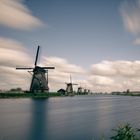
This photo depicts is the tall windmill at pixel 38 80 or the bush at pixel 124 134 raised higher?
the tall windmill at pixel 38 80

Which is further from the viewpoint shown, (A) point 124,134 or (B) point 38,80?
(B) point 38,80

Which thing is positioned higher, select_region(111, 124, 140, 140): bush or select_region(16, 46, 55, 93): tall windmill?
select_region(16, 46, 55, 93): tall windmill

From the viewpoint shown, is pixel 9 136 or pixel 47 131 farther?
pixel 47 131

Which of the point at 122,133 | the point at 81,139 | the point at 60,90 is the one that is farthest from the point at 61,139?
the point at 60,90

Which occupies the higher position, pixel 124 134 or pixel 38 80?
pixel 38 80

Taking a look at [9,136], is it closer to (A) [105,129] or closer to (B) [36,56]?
(A) [105,129]

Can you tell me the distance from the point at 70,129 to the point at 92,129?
11.9ft

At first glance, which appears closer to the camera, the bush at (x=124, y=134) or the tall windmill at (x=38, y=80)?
the bush at (x=124, y=134)

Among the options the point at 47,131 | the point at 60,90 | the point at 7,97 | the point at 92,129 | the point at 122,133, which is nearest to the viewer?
the point at 122,133

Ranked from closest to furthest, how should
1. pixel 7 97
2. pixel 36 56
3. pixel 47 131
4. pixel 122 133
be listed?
pixel 122 133 < pixel 47 131 < pixel 36 56 < pixel 7 97

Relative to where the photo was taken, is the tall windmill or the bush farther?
the tall windmill

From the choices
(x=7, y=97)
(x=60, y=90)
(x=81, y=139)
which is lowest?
(x=81, y=139)

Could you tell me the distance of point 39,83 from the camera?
407ft

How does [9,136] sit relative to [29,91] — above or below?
below
